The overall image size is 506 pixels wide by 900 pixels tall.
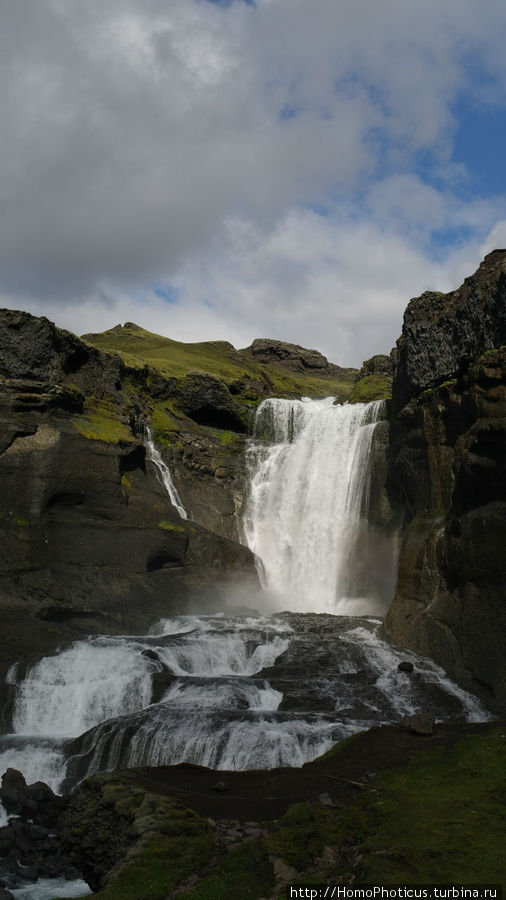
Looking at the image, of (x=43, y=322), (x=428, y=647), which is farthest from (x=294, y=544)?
(x=43, y=322)

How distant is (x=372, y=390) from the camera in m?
71.4

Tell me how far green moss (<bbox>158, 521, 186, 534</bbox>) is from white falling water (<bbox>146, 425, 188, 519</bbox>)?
21.4 feet

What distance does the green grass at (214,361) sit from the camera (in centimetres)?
Result: 9619

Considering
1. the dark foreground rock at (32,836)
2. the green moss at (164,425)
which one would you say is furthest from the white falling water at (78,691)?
the green moss at (164,425)

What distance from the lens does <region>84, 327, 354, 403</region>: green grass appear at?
316 ft

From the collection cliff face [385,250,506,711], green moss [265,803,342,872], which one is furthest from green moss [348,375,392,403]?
green moss [265,803,342,872]

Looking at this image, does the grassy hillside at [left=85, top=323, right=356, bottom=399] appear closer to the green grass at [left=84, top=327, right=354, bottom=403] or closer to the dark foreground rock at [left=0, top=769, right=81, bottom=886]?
the green grass at [left=84, top=327, right=354, bottom=403]

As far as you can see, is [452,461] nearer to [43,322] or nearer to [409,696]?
[409,696]

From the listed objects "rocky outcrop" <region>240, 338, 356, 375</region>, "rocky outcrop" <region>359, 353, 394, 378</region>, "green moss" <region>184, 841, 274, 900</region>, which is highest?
"rocky outcrop" <region>240, 338, 356, 375</region>

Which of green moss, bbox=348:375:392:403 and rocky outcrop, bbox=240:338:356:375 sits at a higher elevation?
rocky outcrop, bbox=240:338:356:375

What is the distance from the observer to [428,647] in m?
31.1

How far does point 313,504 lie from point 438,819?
4167cm

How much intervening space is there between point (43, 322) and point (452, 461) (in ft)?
100

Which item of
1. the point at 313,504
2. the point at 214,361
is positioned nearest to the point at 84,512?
the point at 313,504
